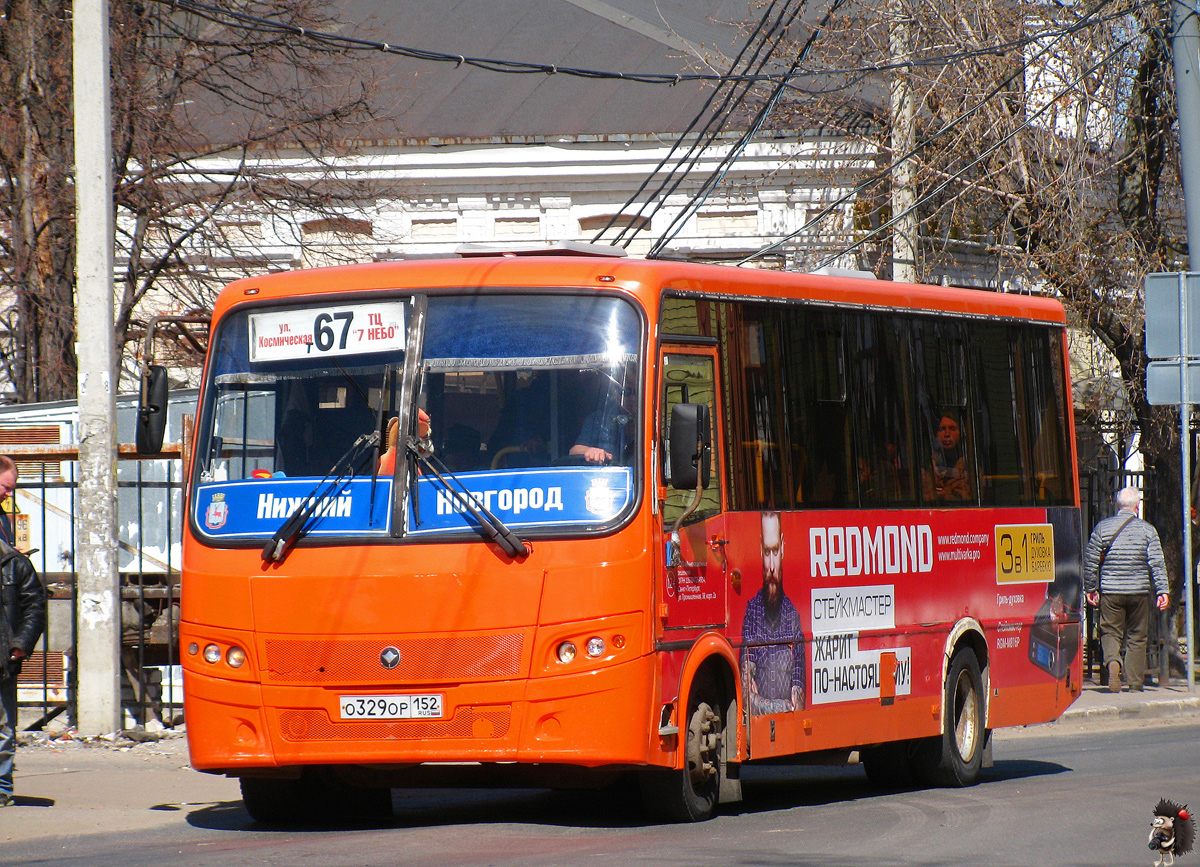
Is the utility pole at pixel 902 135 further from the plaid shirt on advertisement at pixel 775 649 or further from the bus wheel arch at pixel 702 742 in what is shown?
the bus wheel arch at pixel 702 742

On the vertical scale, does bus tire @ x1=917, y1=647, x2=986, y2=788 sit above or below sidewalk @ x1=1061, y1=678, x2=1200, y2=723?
above

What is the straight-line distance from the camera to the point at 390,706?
8.09 meters

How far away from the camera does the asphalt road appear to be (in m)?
7.60

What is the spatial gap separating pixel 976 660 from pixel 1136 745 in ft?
8.77

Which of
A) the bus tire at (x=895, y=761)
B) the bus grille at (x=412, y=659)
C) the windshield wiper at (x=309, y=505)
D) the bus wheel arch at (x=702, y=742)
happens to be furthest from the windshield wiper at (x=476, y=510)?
the bus tire at (x=895, y=761)

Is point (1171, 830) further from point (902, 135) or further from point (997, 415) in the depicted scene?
point (902, 135)

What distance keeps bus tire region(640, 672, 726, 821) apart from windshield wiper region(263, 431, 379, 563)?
1.96m

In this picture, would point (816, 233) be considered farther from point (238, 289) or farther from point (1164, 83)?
point (238, 289)

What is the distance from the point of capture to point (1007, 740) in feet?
48.1

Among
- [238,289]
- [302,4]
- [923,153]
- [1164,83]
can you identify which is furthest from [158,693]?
[1164,83]

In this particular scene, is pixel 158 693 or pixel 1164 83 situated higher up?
pixel 1164 83

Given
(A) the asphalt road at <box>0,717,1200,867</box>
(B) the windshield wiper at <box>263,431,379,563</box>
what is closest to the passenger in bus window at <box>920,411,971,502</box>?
(A) the asphalt road at <box>0,717,1200,867</box>

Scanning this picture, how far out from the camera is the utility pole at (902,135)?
1833 cm

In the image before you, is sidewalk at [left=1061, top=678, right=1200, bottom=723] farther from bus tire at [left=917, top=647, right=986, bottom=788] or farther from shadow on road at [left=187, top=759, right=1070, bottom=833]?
bus tire at [left=917, top=647, right=986, bottom=788]
